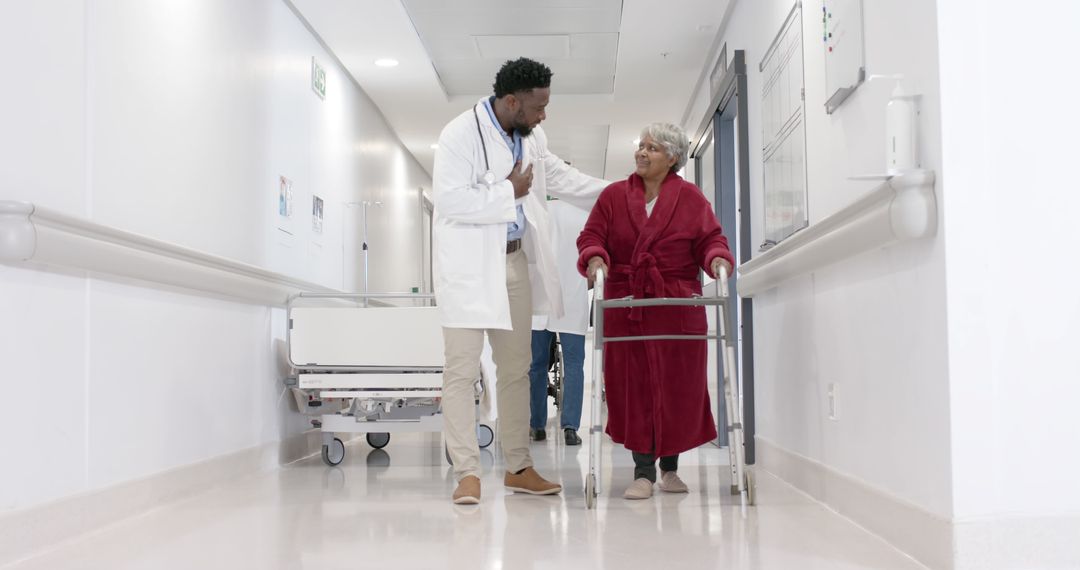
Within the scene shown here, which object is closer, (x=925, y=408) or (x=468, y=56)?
(x=925, y=408)

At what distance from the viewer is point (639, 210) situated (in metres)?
3.62

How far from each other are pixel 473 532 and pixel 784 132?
7.40 feet

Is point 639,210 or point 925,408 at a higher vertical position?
point 639,210

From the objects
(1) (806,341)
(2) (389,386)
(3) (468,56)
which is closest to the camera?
(1) (806,341)

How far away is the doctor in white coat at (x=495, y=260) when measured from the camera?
3.41m

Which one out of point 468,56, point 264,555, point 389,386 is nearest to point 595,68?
point 468,56

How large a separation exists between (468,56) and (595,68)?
1070 mm

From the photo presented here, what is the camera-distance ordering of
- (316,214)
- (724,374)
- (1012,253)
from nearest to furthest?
(1012,253) < (724,374) < (316,214)

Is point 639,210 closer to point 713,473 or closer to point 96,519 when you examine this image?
point 713,473

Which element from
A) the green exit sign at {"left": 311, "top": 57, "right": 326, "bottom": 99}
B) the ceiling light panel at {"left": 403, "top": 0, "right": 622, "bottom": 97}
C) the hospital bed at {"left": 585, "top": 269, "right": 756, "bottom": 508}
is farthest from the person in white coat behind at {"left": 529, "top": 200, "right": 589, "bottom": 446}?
the hospital bed at {"left": 585, "top": 269, "right": 756, "bottom": 508}

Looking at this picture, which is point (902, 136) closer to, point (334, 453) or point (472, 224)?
point (472, 224)

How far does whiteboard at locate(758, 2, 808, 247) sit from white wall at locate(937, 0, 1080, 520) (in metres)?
1.41

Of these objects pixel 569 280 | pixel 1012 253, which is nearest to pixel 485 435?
pixel 569 280

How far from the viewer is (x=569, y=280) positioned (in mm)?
5863
